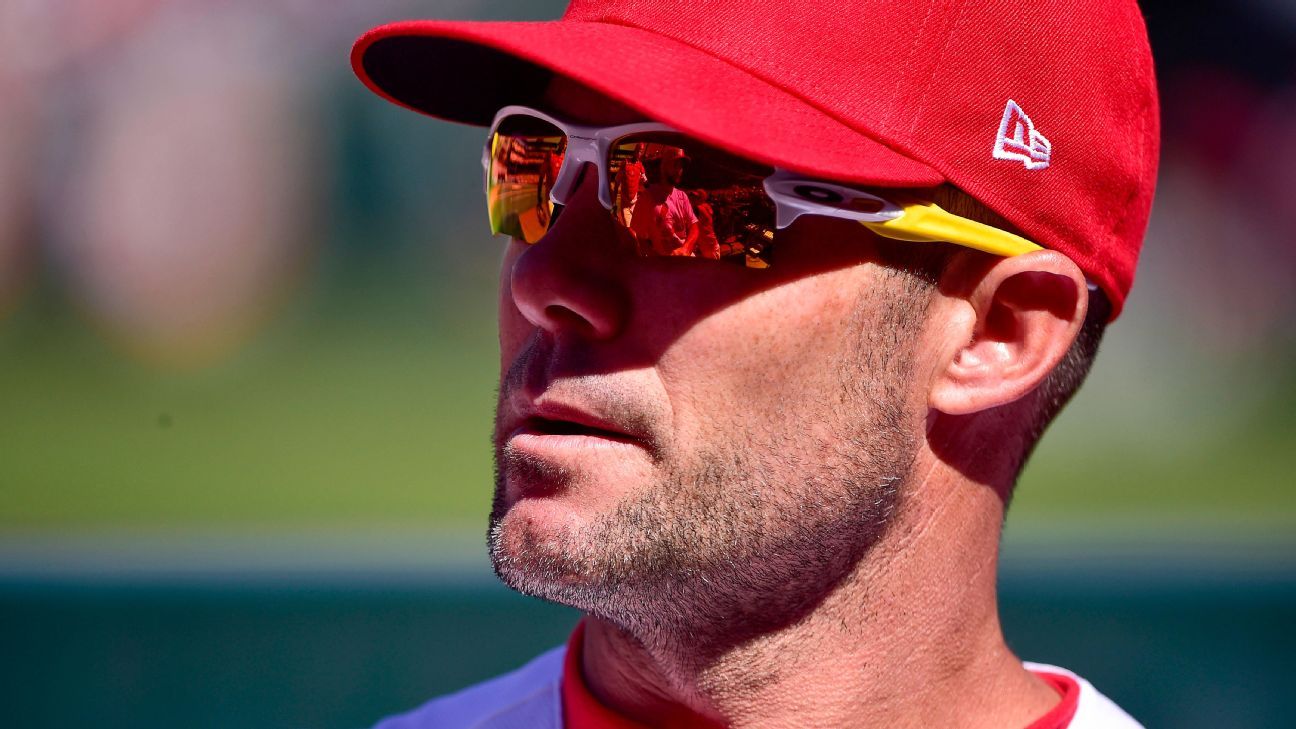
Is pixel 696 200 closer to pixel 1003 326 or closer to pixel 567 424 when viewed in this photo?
pixel 567 424

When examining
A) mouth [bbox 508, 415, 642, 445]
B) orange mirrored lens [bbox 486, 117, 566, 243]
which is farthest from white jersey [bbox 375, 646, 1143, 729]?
orange mirrored lens [bbox 486, 117, 566, 243]

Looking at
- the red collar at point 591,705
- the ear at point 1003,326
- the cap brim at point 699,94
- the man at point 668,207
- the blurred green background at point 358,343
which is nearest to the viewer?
the cap brim at point 699,94

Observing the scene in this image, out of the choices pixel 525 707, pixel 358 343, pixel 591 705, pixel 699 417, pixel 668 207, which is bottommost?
pixel 358 343

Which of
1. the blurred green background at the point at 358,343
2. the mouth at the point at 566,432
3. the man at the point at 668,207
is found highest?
the man at the point at 668,207

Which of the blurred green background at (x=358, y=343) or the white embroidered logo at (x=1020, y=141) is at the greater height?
the white embroidered logo at (x=1020, y=141)

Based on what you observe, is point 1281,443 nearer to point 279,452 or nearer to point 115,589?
point 279,452

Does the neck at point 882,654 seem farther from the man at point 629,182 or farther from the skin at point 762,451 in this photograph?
the man at point 629,182

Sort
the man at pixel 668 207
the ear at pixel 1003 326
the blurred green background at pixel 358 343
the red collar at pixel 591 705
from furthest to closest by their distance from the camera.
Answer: the blurred green background at pixel 358 343
the red collar at pixel 591 705
the ear at pixel 1003 326
the man at pixel 668 207

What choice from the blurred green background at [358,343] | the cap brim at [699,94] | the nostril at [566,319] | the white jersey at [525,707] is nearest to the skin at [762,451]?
the nostril at [566,319]

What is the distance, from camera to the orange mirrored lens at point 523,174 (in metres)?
1.72

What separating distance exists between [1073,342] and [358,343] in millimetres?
2615

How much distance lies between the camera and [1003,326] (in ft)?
5.83

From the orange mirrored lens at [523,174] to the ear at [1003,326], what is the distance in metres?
0.55

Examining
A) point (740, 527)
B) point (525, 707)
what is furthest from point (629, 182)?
point (525, 707)
